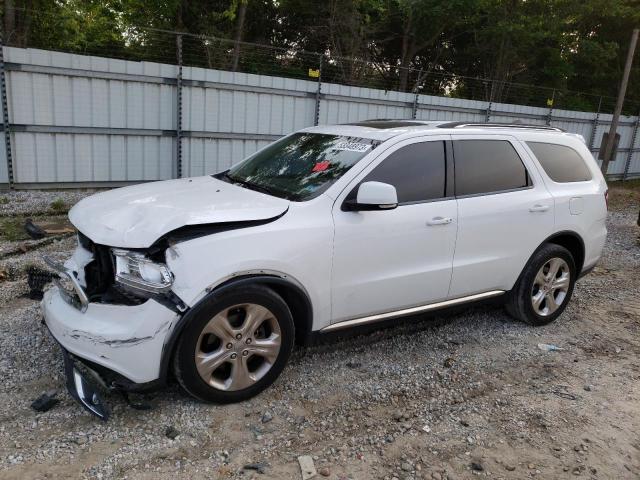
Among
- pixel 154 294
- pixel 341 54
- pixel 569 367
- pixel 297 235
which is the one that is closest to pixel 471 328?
pixel 569 367

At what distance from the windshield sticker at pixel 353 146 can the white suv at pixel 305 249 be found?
0.01m

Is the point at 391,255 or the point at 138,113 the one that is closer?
the point at 391,255

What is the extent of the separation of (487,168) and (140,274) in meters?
2.86

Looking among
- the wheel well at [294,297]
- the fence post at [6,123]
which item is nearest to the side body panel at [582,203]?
the wheel well at [294,297]

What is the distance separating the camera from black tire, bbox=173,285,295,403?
2.99m

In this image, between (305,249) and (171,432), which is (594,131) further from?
(171,432)

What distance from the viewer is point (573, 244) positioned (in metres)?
5.00

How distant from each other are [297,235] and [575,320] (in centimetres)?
331

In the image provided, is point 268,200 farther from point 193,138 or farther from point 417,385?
point 193,138

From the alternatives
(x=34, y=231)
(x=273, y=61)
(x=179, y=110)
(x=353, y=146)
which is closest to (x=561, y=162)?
(x=353, y=146)

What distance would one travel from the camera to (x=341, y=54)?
16344mm

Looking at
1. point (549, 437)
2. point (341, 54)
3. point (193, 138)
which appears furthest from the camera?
point (341, 54)

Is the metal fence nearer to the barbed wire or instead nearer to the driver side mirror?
the barbed wire

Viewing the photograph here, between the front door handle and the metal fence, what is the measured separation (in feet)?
22.2
